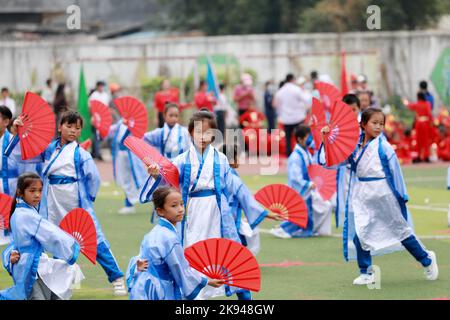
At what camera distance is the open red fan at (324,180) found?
14.0 metres

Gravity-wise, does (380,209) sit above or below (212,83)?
below

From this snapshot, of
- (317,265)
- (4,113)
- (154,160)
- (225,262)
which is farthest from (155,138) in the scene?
(225,262)

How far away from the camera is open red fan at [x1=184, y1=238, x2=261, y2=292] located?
781 cm

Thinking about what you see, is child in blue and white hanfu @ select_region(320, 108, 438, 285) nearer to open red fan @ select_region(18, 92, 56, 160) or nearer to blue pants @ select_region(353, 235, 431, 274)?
blue pants @ select_region(353, 235, 431, 274)

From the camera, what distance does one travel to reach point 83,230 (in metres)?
9.23

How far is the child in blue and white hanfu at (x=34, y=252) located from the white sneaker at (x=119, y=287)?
4.63 feet

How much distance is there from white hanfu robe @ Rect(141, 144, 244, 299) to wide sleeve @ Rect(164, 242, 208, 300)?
60.8 inches

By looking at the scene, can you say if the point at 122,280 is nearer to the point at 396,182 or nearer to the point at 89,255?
the point at 89,255

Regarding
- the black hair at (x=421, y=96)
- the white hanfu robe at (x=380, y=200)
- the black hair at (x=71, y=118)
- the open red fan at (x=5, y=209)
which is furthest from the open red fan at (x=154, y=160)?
the black hair at (x=421, y=96)

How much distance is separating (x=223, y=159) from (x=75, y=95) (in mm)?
18052

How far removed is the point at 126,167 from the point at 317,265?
6.01 m

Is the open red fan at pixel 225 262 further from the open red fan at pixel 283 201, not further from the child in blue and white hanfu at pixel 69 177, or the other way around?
the open red fan at pixel 283 201

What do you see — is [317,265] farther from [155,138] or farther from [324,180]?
[155,138]

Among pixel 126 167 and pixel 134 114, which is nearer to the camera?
pixel 134 114
